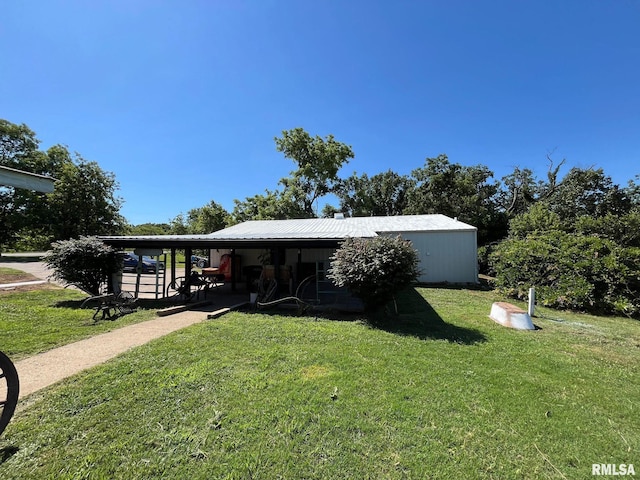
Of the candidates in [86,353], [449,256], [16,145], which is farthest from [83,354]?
[16,145]

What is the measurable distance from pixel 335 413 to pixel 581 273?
31.8 ft

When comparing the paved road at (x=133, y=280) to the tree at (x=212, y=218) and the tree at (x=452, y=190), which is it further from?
the tree at (x=452, y=190)

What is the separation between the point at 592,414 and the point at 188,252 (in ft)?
34.1

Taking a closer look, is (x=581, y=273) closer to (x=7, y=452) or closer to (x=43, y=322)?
(x=7, y=452)

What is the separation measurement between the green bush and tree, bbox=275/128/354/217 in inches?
805

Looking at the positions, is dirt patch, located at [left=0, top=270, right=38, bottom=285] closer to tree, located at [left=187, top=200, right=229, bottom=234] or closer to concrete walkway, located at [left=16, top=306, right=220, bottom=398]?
concrete walkway, located at [left=16, top=306, right=220, bottom=398]

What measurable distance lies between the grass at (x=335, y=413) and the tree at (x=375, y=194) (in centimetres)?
2630

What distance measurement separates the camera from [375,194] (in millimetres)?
33000

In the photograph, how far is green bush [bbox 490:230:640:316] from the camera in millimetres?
7727

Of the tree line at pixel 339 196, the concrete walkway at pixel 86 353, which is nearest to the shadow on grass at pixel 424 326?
the concrete walkway at pixel 86 353

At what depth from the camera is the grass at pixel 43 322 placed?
16.4 ft

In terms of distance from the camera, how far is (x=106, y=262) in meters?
9.02

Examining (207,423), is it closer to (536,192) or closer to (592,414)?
(592,414)

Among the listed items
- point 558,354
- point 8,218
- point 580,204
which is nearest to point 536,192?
point 580,204
